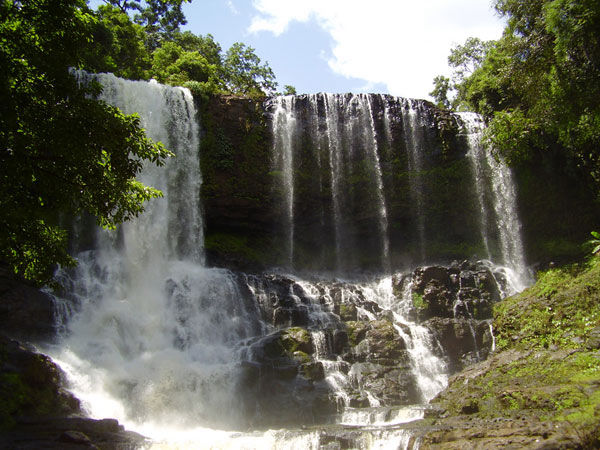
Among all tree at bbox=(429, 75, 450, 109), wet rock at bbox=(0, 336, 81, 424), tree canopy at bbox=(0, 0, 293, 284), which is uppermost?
tree at bbox=(429, 75, 450, 109)

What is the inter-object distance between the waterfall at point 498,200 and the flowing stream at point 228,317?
0.23 feet

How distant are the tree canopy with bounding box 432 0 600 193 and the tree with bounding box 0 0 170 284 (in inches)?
491

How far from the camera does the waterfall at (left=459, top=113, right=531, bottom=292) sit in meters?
20.9

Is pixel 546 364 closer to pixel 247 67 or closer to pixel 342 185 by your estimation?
pixel 342 185

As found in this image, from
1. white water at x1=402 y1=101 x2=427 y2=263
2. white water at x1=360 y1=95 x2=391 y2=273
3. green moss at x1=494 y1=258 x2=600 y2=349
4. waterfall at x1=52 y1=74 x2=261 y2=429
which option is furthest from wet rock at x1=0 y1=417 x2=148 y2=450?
white water at x1=402 y1=101 x2=427 y2=263

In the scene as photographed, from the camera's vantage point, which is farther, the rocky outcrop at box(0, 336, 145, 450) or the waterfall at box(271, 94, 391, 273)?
the waterfall at box(271, 94, 391, 273)

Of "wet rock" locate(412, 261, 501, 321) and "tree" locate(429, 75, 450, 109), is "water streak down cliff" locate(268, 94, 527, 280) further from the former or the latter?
"tree" locate(429, 75, 450, 109)

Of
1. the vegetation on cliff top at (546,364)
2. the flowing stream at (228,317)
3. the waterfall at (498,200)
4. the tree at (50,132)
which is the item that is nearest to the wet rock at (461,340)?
the flowing stream at (228,317)

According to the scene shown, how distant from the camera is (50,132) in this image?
700 centimetres

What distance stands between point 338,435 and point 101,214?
5936 millimetres

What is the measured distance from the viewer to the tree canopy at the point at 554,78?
13.7 meters

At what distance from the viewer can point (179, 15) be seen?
93.2ft

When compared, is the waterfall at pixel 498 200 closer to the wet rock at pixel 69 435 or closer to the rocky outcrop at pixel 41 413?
the wet rock at pixel 69 435

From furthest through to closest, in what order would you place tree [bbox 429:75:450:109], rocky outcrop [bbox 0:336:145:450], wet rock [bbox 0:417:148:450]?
tree [bbox 429:75:450:109]
rocky outcrop [bbox 0:336:145:450]
wet rock [bbox 0:417:148:450]
